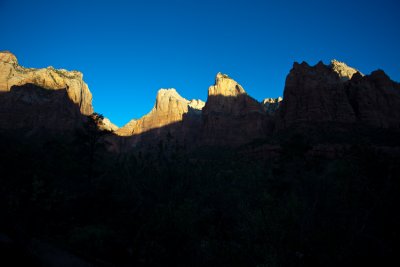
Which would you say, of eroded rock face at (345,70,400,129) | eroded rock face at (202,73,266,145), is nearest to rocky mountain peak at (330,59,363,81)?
eroded rock face at (345,70,400,129)

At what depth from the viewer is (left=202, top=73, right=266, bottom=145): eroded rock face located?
4274 inches

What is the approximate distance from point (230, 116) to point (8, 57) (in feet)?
371

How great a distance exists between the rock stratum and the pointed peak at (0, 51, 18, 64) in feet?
1.40

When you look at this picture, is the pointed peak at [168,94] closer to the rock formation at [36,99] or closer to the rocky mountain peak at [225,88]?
the rocky mountain peak at [225,88]

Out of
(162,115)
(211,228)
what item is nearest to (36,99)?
(162,115)

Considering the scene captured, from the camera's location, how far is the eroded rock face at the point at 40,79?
117375mm

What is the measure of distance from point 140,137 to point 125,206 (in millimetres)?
127943

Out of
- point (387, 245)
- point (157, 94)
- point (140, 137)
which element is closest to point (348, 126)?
point (387, 245)

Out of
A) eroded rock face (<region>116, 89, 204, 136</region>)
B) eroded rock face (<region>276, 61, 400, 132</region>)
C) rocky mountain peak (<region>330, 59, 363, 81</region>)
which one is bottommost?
eroded rock face (<region>276, 61, 400, 132</region>)

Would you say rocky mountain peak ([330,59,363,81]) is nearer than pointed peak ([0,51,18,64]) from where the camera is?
No

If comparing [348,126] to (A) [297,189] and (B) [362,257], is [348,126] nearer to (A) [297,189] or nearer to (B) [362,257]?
(A) [297,189]

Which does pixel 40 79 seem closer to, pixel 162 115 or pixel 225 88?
pixel 162 115

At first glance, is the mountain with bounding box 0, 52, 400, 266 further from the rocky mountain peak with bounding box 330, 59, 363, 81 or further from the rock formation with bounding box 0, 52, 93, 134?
the rocky mountain peak with bounding box 330, 59, 363, 81

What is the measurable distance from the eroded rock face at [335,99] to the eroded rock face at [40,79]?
313ft
